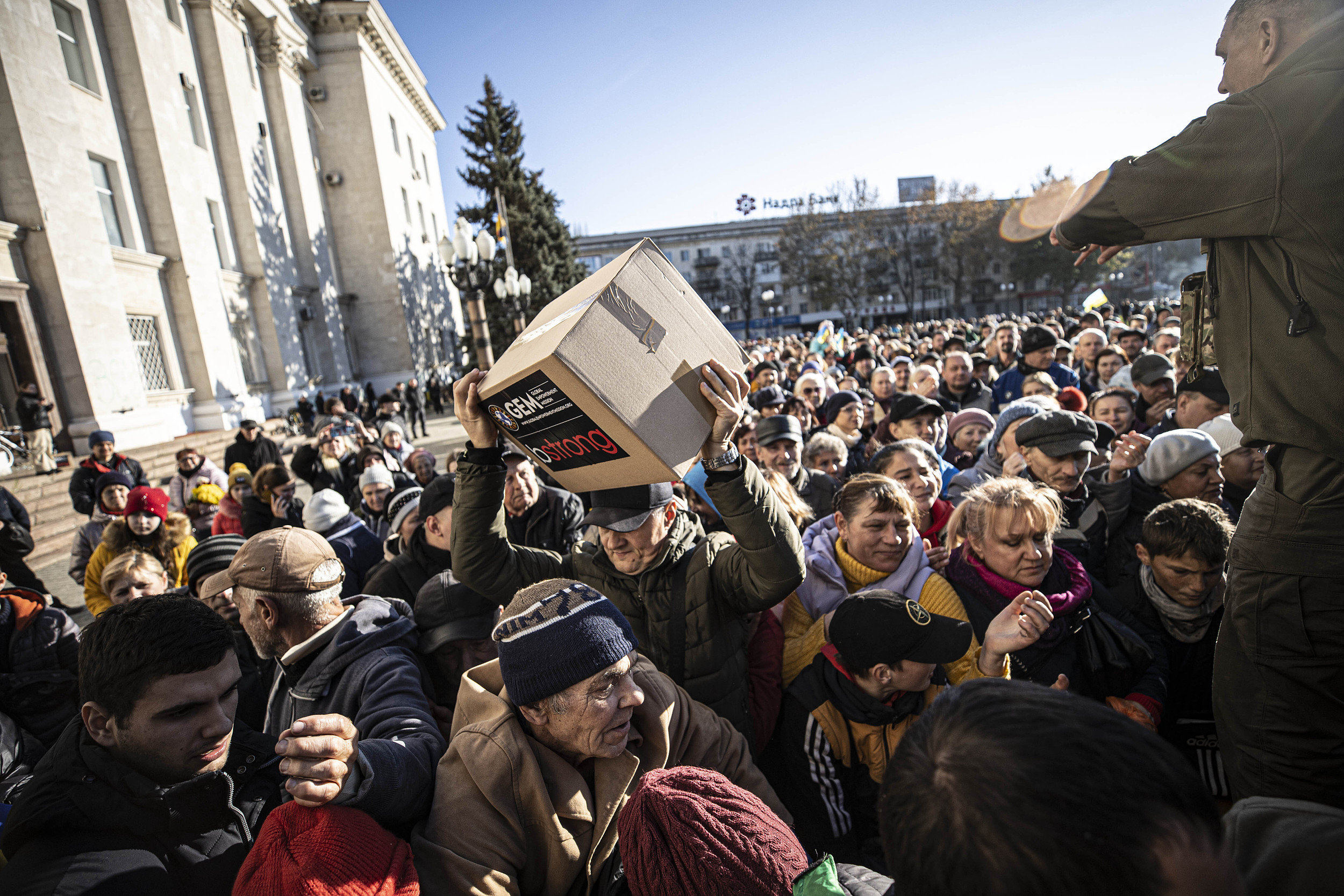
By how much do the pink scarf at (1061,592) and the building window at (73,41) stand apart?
21.6 metres

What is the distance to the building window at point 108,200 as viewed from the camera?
51.3 ft

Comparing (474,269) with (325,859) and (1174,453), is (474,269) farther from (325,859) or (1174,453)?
(325,859)

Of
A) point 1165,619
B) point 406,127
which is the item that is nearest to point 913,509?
point 1165,619

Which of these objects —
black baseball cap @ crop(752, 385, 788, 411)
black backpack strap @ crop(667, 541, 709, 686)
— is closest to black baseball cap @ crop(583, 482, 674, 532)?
black backpack strap @ crop(667, 541, 709, 686)

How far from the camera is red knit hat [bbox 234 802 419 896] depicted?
117cm

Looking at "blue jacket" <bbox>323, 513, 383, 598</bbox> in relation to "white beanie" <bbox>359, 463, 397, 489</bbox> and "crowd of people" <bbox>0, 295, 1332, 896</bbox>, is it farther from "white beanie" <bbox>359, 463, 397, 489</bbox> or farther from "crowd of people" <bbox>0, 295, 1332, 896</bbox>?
"white beanie" <bbox>359, 463, 397, 489</bbox>

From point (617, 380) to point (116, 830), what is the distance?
62.0 inches

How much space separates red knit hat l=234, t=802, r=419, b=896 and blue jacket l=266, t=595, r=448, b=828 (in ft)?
0.27

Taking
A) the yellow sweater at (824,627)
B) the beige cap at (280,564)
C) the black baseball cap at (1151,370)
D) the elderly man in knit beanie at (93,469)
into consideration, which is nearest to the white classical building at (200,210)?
the elderly man in knit beanie at (93,469)

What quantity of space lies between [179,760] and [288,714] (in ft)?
1.79

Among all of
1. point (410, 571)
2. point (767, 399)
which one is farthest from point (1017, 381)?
point (410, 571)

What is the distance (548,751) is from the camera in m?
1.67

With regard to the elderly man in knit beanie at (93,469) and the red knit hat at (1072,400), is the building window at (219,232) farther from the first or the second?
the red knit hat at (1072,400)

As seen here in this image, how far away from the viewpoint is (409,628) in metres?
2.36
